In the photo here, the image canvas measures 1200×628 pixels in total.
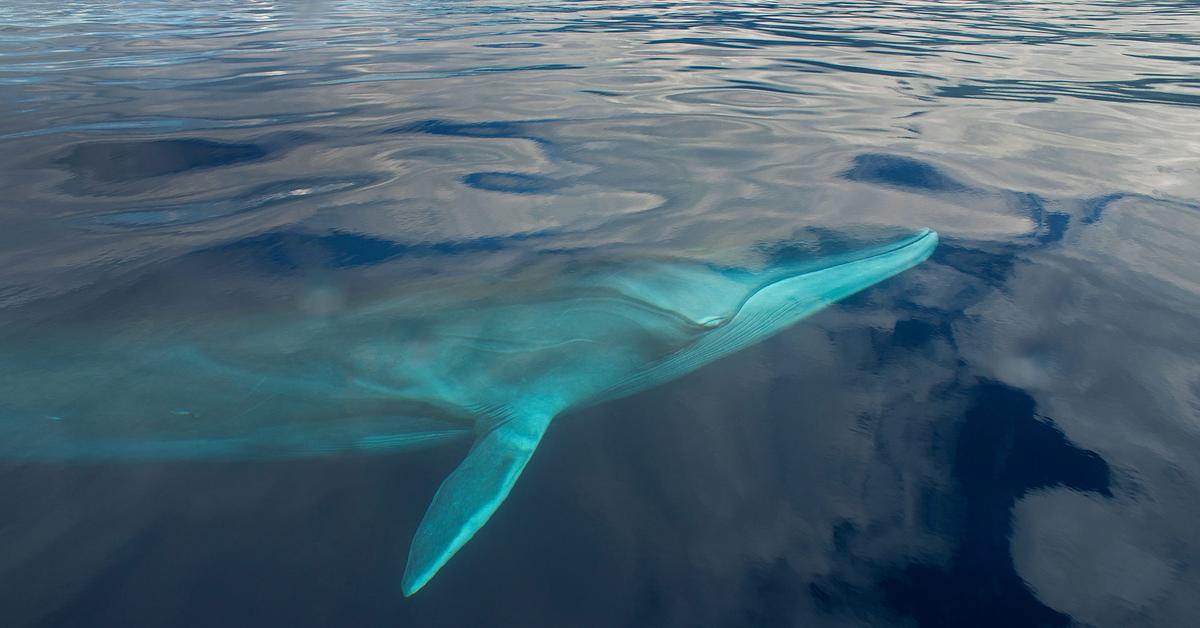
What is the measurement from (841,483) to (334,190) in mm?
5120

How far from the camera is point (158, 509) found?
2744 millimetres

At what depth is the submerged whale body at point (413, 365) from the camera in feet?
10.5

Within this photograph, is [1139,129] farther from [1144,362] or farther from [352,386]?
[352,386]

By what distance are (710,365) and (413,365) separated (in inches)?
61.6

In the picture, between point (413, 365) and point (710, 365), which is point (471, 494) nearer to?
point (413, 365)

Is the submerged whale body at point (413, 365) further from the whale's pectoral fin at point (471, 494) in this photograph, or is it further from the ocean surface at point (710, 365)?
the ocean surface at point (710, 365)

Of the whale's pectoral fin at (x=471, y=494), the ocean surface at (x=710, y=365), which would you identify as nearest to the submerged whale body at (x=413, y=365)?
the whale's pectoral fin at (x=471, y=494)

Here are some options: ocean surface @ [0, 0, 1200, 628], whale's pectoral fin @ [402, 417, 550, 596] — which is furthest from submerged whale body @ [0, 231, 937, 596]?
ocean surface @ [0, 0, 1200, 628]

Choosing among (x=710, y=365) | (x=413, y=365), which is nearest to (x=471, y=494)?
(x=413, y=365)

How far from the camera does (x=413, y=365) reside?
12.6ft

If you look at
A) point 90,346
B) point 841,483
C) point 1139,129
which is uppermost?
point 1139,129

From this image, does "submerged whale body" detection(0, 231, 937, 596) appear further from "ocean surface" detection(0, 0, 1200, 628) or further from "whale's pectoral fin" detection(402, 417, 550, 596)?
"ocean surface" detection(0, 0, 1200, 628)

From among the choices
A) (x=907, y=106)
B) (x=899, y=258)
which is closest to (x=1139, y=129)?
(x=907, y=106)

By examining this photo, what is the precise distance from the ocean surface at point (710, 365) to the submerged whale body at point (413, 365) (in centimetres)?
15
